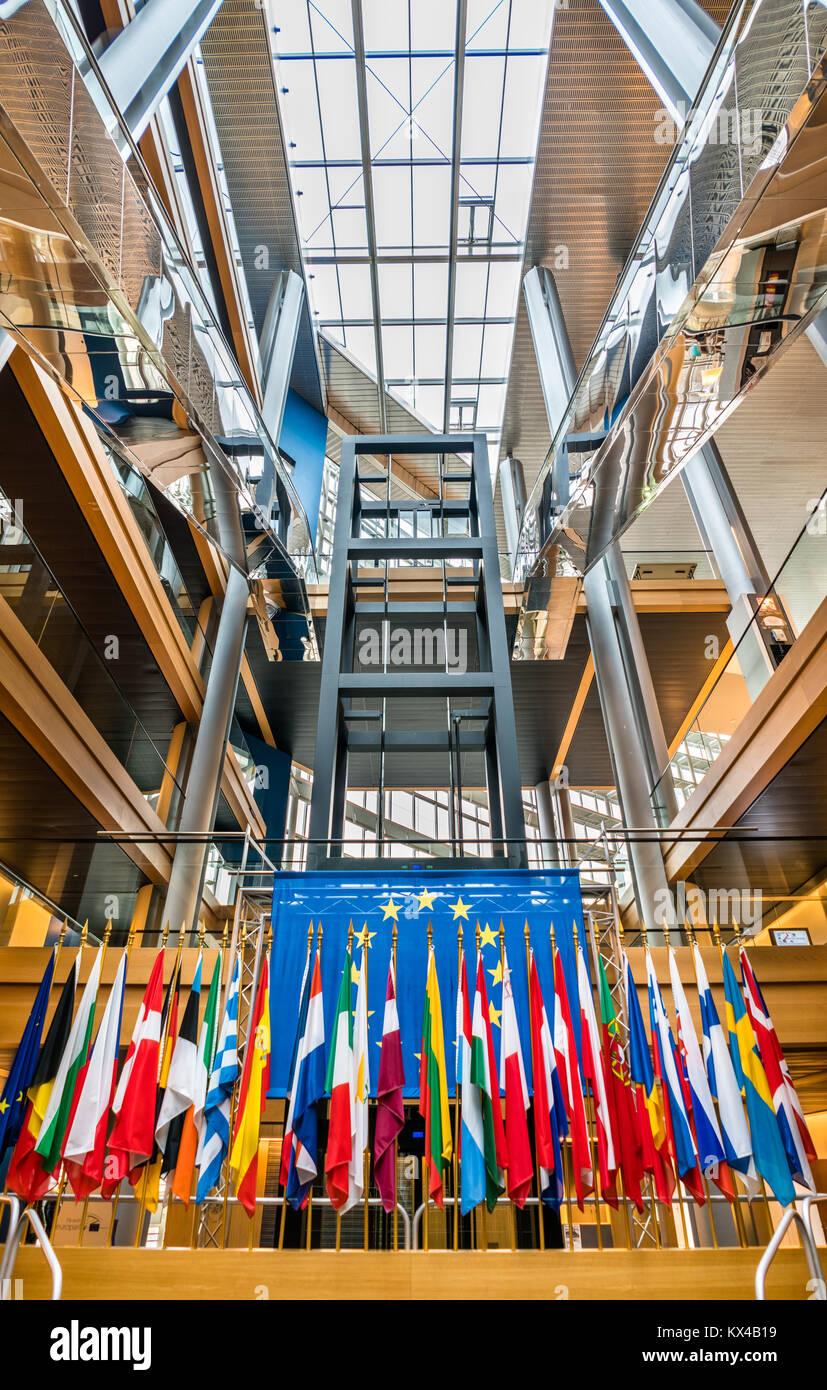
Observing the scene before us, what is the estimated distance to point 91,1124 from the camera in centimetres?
673

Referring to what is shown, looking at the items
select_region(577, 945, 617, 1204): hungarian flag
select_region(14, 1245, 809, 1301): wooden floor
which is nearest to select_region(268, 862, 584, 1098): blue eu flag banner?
select_region(577, 945, 617, 1204): hungarian flag

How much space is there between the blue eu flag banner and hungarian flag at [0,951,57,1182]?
2175 mm

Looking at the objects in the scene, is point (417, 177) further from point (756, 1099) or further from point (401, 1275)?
point (401, 1275)

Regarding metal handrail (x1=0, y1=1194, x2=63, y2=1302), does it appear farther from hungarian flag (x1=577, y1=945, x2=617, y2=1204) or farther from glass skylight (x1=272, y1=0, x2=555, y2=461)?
glass skylight (x1=272, y1=0, x2=555, y2=461)

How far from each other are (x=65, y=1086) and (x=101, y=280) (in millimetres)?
6515

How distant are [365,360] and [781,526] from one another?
11.6 meters

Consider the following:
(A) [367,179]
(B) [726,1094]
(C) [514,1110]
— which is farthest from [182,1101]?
(A) [367,179]

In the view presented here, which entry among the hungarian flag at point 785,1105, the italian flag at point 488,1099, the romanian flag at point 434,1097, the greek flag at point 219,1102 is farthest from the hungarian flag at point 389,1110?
the hungarian flag at point 785,1105

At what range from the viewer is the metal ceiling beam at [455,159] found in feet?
51.1

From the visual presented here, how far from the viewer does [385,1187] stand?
20.2ft

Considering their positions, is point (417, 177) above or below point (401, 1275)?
above
